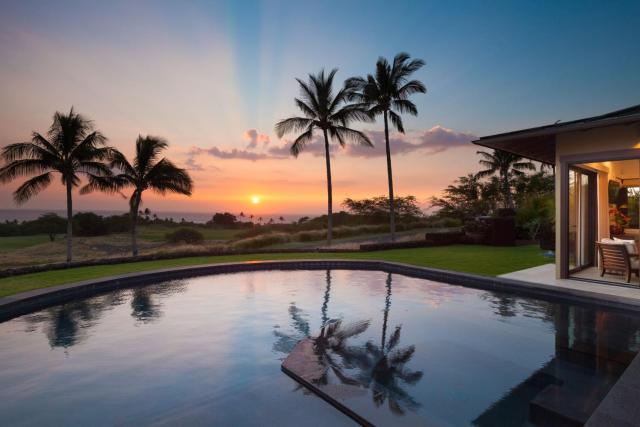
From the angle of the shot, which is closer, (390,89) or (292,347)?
(292,347)

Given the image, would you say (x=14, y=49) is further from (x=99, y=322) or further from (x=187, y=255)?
(x=99, y=322)

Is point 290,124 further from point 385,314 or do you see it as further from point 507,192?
point 507,192

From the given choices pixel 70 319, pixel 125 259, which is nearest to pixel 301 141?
pixel 125 259

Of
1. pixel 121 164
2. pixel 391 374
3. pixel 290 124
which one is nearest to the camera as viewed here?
pixel 391 374

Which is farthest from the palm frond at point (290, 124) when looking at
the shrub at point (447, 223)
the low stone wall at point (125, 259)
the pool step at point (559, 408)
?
the shrub at point (447, 223)

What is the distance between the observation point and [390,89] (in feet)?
64.1

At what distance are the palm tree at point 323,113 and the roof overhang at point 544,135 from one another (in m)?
10.3

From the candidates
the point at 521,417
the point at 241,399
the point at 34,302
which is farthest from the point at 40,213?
the point at 521,417

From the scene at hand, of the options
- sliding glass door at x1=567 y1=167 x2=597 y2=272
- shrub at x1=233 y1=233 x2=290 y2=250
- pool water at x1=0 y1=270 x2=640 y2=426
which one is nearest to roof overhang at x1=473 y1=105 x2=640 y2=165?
sliding glass door at x1=567 y1=167 x2=597 y2=272

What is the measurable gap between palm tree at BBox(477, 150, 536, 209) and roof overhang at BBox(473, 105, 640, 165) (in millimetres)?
25629

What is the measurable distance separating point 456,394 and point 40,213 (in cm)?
4669

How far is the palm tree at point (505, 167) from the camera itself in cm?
3538

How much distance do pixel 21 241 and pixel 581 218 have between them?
49.3m

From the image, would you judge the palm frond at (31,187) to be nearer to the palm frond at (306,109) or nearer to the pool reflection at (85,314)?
the pool reflection at (85,314)
